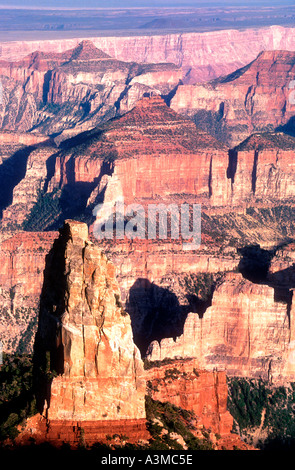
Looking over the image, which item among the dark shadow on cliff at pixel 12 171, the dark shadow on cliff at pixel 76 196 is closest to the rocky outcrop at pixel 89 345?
the dark shadow on cliff at pixel 76 196

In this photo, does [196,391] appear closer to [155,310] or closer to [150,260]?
[155,310]

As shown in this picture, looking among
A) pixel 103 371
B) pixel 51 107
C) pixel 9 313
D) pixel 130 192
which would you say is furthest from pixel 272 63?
pixel 103 371

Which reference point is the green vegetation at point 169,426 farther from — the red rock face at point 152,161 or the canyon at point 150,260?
the red rock face at point 152,161

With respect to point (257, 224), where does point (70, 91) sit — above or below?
above

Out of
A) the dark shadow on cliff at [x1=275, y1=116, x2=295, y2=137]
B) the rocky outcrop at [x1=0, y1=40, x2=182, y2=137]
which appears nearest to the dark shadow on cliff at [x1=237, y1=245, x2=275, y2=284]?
the dark shadow on cliff at [x1=275, y1=116, x2=295, y2=137]

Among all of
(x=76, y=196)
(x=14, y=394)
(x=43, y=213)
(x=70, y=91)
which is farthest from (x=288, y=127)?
(x=14, y=394)

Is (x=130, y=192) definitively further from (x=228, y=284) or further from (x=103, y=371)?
(x=103, y=371)

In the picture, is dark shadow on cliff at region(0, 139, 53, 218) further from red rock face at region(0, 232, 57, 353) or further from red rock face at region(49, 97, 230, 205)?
red rock face at region(0, 232, 57, 353)
